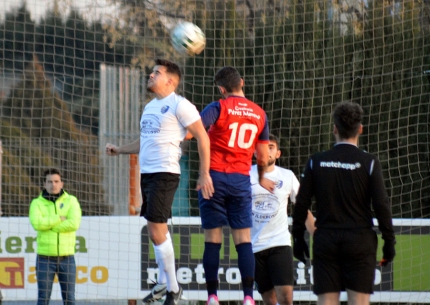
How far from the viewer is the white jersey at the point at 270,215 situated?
708 centimetres

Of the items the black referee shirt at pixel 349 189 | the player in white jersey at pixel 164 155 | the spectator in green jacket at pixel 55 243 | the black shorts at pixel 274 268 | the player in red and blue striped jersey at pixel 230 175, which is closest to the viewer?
the black referee shirt at pixel 349 189

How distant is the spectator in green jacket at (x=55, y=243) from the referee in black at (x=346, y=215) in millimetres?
4490

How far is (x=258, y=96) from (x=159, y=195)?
Answer: 16.9ft

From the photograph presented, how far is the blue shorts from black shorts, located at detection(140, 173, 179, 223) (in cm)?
27

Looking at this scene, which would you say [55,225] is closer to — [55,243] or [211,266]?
[55,243]

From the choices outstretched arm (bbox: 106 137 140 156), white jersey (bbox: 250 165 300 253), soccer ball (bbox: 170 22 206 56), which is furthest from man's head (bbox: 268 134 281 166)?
outstretched arm (bbox: 106 137 140 156)

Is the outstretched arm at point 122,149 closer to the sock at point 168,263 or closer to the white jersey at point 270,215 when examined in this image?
the sock at point 168,263

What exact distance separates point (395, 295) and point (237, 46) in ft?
12.5

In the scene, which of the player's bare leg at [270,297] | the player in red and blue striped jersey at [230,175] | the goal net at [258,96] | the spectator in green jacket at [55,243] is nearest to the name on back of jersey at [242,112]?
the player in red and blue striped jersey at [230,175]

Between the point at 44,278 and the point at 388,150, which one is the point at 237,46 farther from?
the point at 44,278

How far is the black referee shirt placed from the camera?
16.0 ft

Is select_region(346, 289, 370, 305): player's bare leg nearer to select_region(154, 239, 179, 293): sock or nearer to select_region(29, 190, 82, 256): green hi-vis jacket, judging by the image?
select_region(154, 239, 179, 293): sock

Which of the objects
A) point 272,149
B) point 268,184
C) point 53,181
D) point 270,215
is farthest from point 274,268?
point 53,181

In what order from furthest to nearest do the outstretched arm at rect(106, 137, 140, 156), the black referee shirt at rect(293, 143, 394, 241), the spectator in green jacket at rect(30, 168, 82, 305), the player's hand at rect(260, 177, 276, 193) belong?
the spectator in green jacket at rect(30, 168, 82, 305) < the player's hand at rect(260, 177, 276, 193) < the outstretched arm at rect(106, 137, 140, 156) < the black referee shirt at rect(293, 143, 394, 241)
